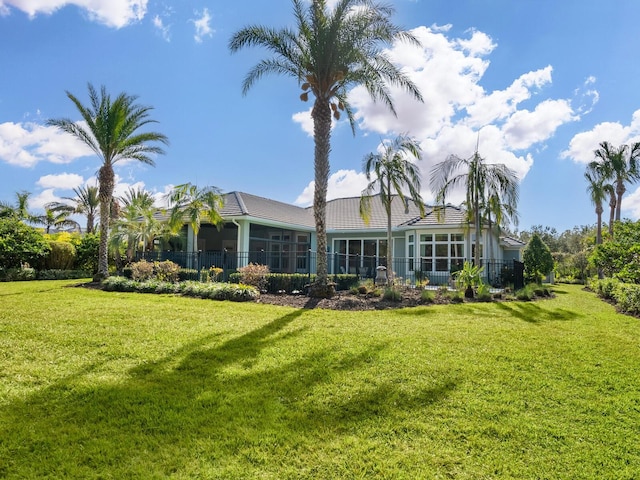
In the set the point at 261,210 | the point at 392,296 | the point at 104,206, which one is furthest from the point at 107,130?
the point at 392,296

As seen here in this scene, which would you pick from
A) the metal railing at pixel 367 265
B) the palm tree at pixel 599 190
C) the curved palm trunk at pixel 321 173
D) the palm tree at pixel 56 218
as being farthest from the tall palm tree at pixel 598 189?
the palm tree at pixel 56 218

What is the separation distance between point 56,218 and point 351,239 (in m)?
32.3

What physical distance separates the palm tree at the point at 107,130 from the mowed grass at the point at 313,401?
1086cm

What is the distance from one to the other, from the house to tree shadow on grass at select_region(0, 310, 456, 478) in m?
11.3

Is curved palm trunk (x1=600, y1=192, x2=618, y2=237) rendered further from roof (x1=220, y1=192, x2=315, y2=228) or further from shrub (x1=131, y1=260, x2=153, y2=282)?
shrub (x1=131, y1=260, x2=153, y2=282)

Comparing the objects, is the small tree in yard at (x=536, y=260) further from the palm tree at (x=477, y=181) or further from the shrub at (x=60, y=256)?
the shrub at (x=60, y=256)

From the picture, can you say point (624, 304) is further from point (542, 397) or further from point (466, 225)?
point (542, 397)

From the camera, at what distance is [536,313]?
33.4 ft

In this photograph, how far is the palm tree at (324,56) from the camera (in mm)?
11555

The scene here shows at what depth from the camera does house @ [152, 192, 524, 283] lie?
19406 millimetres

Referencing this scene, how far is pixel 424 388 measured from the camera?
4582 mm

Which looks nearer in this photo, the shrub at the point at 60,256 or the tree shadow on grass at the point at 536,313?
the tree shadow on grass at the point at 536,313

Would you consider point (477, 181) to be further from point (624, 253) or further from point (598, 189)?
point (598, 189)

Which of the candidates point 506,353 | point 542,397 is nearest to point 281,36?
point 506,353
